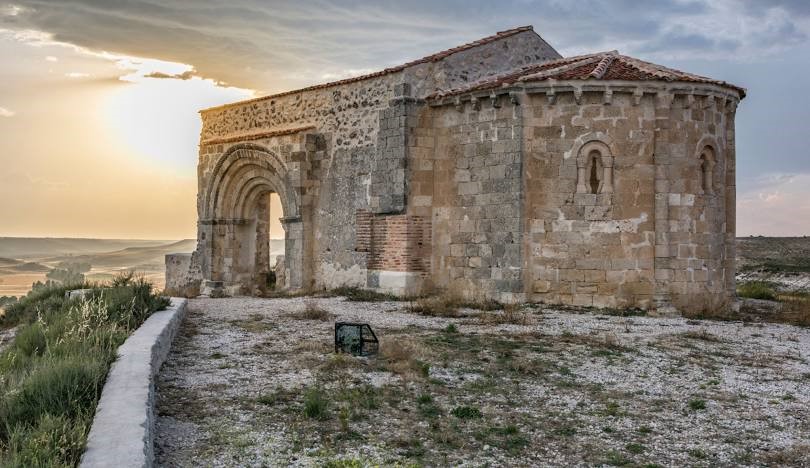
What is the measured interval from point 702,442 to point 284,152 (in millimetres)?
13653

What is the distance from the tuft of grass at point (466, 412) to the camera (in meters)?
6.38

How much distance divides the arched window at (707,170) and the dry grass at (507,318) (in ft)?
14.9

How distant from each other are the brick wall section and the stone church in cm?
3

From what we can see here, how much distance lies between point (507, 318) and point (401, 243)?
4072 millimetres

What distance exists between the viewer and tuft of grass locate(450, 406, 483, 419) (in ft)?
20.9

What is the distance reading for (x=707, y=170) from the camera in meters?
13.9

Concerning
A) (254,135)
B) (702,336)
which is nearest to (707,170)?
(702,336)

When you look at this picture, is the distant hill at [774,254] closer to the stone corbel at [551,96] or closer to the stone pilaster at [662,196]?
the stone pilaster at [662,196]

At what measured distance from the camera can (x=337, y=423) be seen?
6.09 metres

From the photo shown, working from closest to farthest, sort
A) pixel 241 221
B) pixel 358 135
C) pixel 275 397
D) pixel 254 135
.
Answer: pixel 275 397 < pixel 358 135 < pixel 254 135 < pixel 241 221

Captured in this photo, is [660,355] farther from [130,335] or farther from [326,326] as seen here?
[130,335]

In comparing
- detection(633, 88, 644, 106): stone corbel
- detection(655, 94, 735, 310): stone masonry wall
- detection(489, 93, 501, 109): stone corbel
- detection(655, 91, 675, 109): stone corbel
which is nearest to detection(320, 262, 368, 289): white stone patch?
detection(489, 93, 501, 109): stone corbel

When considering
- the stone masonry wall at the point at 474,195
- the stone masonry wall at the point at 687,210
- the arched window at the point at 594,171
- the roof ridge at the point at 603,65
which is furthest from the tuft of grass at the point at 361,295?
the roof ridge at the point at 603,65

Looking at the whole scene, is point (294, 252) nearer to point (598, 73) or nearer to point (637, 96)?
point (598, 73)
